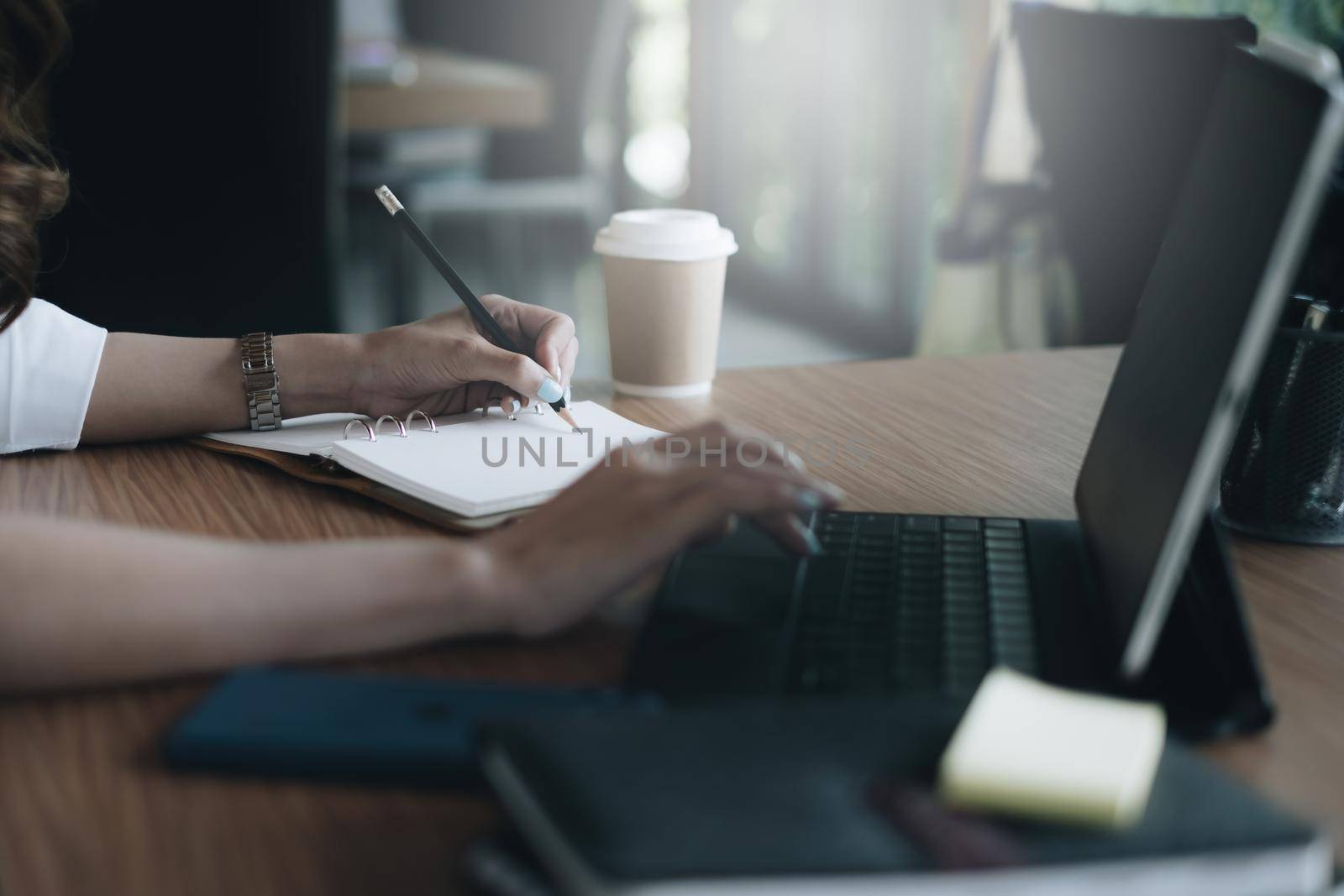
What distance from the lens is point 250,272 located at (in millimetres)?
1753

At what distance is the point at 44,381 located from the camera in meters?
0.89

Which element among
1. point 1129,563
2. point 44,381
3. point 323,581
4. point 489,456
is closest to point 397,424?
point 489,456

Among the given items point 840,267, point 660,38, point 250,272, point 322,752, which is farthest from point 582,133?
point 322,752

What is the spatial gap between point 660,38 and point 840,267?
1.57m

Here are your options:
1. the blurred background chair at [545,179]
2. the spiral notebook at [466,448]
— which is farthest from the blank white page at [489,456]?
the blurred background chair at [545,179]

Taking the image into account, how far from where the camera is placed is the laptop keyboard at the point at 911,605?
52 cm

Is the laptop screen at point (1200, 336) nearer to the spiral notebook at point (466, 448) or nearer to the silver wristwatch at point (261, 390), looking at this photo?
the spiral notebook at point (466, 448)

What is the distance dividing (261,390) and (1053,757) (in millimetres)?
712

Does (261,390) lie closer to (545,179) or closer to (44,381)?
(44,381)

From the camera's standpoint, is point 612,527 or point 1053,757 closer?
point 1053,757

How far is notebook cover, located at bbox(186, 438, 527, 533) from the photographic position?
2.38 ft

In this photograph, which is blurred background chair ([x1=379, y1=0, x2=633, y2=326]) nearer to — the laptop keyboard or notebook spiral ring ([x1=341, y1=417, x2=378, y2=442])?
notebook spiral ring ([x1=341, y1=417, x2=378, y2=442])

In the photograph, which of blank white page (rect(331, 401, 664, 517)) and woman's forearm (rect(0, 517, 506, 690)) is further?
blank white page (rect(331, 401, 664, 517))

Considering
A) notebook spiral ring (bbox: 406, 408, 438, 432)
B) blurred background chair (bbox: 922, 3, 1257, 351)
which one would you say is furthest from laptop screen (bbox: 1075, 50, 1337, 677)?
blurred background chair (bbox: 922, 3, 1257, 351)
